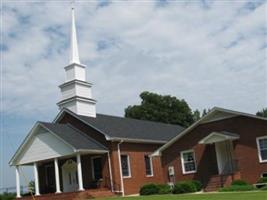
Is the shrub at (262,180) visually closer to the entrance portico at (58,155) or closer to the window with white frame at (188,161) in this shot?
the window with white frame at (188,161)

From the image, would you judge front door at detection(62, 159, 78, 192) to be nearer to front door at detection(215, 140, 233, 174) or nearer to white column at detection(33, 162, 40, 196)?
white column at detection(33, 162, 40, 196)

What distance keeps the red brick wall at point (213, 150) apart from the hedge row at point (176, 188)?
1.99 meters

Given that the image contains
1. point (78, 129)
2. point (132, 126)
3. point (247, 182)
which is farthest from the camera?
point (132, 126)

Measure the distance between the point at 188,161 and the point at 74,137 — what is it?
8.58 m

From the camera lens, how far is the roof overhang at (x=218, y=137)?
3300 centimetres

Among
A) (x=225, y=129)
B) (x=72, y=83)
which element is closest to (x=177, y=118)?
(x=72, y=83)

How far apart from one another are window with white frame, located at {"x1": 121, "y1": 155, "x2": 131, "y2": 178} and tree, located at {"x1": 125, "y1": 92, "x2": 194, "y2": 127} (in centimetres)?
2915

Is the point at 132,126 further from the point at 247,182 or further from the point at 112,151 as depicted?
the point at 247,182

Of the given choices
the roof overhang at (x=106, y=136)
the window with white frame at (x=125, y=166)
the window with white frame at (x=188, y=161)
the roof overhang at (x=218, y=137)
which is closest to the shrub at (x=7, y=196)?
the roof overhang at (x=106, y=136)

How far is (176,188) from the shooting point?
3111 centimetres

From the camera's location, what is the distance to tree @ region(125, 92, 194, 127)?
224ft

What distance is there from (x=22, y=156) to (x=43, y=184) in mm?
3802

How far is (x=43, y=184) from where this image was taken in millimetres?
41812

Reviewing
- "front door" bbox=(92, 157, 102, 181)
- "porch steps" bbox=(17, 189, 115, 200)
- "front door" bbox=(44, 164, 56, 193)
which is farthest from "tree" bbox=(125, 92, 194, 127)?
"porch steps" bbox=(17, 189, 115, 200)
